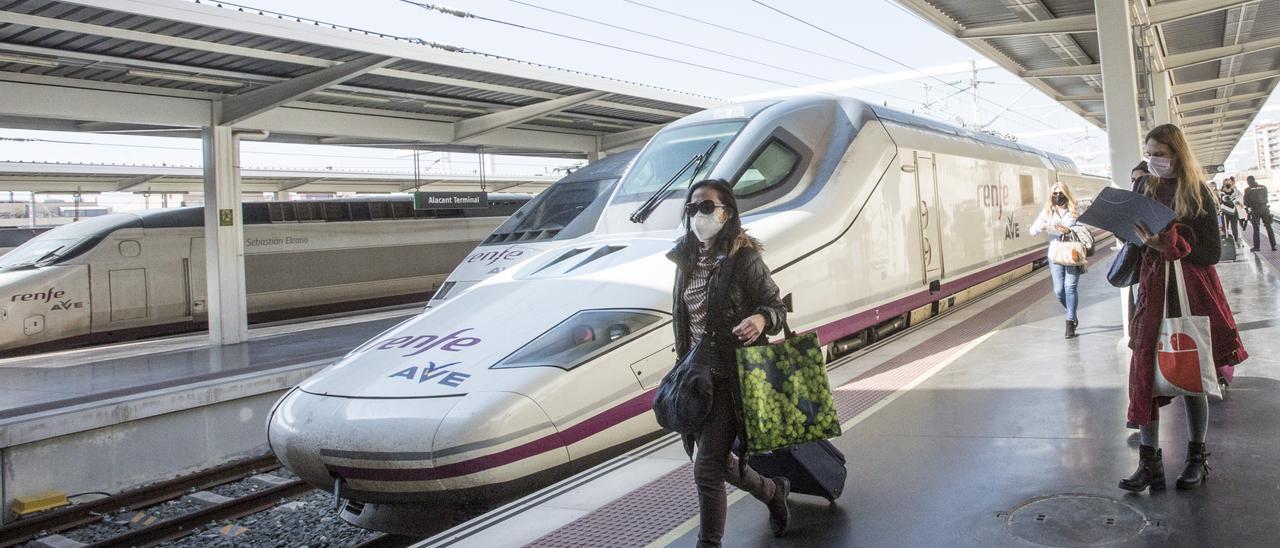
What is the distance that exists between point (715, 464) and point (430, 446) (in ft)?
6.55

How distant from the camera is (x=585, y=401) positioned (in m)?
5.24

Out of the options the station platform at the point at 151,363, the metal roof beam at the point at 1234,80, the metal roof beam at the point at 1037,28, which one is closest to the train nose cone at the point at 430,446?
the station platform at the point at 151,363

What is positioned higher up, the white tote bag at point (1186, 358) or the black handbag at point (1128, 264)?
the black handbag at point (1128, 264)

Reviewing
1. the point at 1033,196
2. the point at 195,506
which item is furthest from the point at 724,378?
the point at 1033,196

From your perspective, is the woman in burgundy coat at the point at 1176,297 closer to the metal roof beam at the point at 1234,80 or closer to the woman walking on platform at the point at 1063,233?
the woman walking on platform at the point at 1063,233

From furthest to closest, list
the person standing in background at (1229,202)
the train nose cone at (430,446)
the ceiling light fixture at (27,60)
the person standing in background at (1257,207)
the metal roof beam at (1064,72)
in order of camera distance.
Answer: the person standing in background at (1257,207)
the person standing in background at (1229,202)
the metal roof beam at (1064,72)
the ceiling light fixture at (27,60)
the train nose cone at (430,446)

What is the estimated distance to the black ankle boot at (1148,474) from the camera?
3.68 meters

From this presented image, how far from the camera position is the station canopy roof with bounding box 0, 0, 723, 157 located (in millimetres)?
9500

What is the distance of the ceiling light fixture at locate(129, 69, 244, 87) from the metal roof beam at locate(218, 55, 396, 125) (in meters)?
0.33

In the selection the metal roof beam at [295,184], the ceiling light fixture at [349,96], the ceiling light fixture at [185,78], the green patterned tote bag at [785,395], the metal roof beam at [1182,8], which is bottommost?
the green patterned tote bag at [785,395]

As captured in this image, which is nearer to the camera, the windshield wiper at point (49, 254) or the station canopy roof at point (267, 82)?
the station canopy roof at point (267, 82)

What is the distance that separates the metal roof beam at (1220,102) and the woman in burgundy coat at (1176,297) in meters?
17.9

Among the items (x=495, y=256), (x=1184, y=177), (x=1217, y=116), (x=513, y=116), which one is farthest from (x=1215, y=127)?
(x=1184, y=177)

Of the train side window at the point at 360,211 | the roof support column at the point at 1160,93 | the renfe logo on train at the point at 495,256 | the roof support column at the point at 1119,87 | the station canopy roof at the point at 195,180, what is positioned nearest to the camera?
the roof support column at the point at 1119,87
